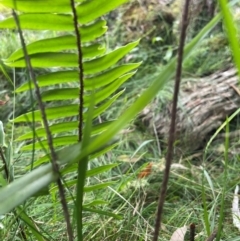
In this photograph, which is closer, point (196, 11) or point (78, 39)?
point (78, 39)

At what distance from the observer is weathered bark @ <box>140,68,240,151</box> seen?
160 centimetres

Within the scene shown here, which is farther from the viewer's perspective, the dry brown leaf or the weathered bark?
the weathered bark

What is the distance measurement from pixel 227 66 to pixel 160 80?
161 cm

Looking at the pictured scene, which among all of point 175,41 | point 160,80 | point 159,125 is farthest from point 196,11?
point 160,80

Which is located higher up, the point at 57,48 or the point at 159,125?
the point at 57,48

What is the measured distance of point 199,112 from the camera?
1.65m

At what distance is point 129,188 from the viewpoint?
1.10 metres

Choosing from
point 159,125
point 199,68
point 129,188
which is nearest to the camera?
point 129,188

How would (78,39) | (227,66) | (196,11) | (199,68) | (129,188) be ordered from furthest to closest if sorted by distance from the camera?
(196,11) → (199,68) → (227,66) → (129,188) → (78,39)

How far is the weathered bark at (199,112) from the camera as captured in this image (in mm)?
1596

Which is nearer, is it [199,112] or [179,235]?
Answer: [179,235]

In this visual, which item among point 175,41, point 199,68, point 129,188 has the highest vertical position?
point 175,41

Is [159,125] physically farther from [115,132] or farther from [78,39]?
[115,132]

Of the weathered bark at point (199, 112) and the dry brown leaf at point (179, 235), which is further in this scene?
the weathered bark at point (199, 112)
